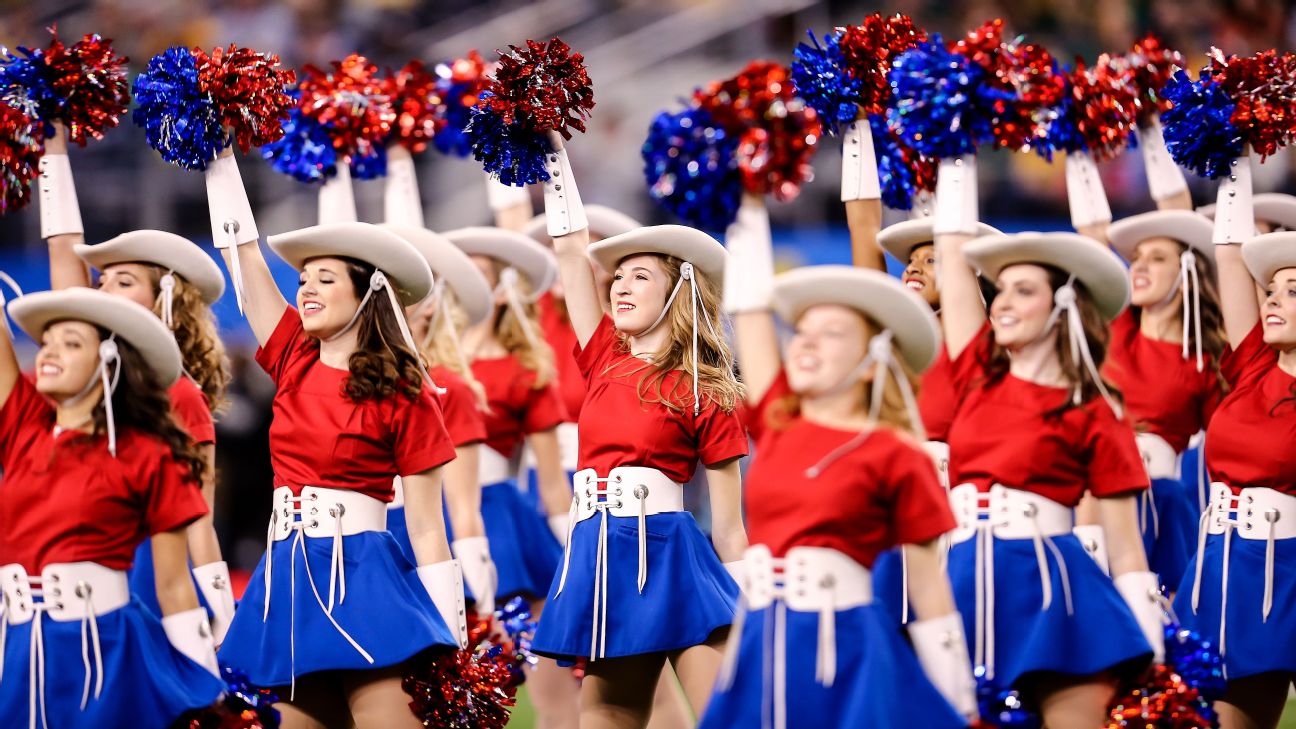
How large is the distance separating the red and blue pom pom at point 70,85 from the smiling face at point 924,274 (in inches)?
100

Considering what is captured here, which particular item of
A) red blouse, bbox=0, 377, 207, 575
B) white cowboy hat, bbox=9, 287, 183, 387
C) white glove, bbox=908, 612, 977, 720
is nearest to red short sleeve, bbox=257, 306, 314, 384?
white cowboy hat, bbox=9, 287, 183, 387

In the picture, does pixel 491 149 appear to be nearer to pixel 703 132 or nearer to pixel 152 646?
pixel 703 132

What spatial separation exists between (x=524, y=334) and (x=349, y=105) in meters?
1.28

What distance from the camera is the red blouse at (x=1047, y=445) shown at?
4.10 meters

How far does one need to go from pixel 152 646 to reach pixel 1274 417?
3318 mm

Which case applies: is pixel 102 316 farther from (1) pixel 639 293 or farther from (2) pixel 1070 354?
(2) pixel 1070 354

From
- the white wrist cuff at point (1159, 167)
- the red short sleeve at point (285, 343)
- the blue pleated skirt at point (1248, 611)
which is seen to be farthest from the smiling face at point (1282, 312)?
the red short sleeve at point (285, 343)

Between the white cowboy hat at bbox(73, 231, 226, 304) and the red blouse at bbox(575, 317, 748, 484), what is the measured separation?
1.34 m

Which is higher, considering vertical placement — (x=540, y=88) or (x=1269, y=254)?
(x=540, y=88)

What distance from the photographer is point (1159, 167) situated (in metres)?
6.09

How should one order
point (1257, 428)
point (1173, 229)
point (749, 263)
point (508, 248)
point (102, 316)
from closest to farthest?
point (749, 263), point (102, 316), point (1257, 428), point (1173, 229), point (508, 248)

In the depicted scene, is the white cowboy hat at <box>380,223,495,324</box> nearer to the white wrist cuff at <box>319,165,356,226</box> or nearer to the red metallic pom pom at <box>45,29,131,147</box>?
the white wrist cuff at <box>319,165,356,226</box>

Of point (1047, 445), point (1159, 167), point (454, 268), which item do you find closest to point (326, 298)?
point (454, 268)

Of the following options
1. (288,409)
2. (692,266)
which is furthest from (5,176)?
(692,266)
